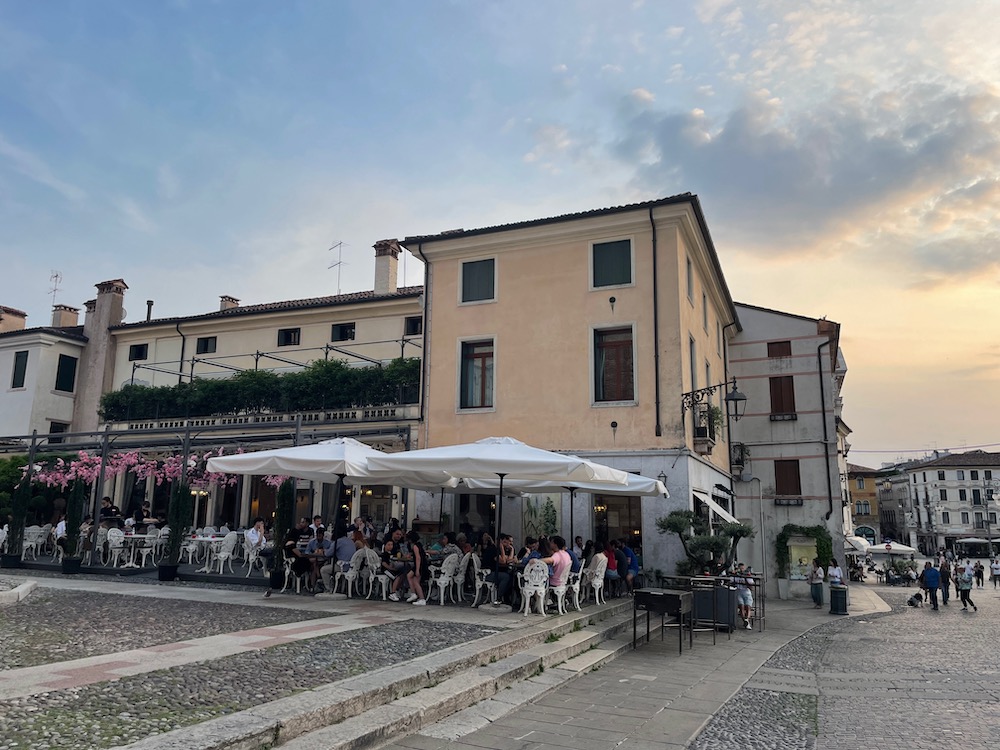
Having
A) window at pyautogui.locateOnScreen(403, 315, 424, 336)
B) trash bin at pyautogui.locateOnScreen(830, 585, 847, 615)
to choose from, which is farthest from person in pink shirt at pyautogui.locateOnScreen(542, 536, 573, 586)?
window at pyautogui.locateOnScreen(403, 315, 424, 336)

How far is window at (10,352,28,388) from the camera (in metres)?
29.0

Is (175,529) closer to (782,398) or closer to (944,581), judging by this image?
(782,398)

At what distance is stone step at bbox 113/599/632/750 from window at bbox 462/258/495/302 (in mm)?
11138

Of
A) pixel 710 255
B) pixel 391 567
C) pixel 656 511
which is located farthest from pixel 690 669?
pixel 710 255

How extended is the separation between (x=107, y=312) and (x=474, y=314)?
64.1 ft

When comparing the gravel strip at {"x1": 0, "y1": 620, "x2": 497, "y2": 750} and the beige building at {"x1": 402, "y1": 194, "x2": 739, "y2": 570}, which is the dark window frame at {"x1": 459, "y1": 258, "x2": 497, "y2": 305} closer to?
A: the beige building at {"x1": 402, "y1": 194, "x2": 739, "y2": 570}

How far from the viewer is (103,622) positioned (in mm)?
8719

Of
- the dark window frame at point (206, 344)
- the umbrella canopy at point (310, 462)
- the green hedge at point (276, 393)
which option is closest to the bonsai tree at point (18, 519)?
the umbrella canopy at point (310, 462)

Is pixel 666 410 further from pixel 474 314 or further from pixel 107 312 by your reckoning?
pixel 107 312

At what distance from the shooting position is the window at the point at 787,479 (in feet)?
87.6

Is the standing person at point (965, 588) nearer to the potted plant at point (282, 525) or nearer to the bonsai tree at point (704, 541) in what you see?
the bonsai tree at point (704, 541)

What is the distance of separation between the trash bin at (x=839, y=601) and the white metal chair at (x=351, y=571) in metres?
15.5

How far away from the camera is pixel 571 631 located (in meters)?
10.1

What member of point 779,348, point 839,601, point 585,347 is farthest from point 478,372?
point 779,348
